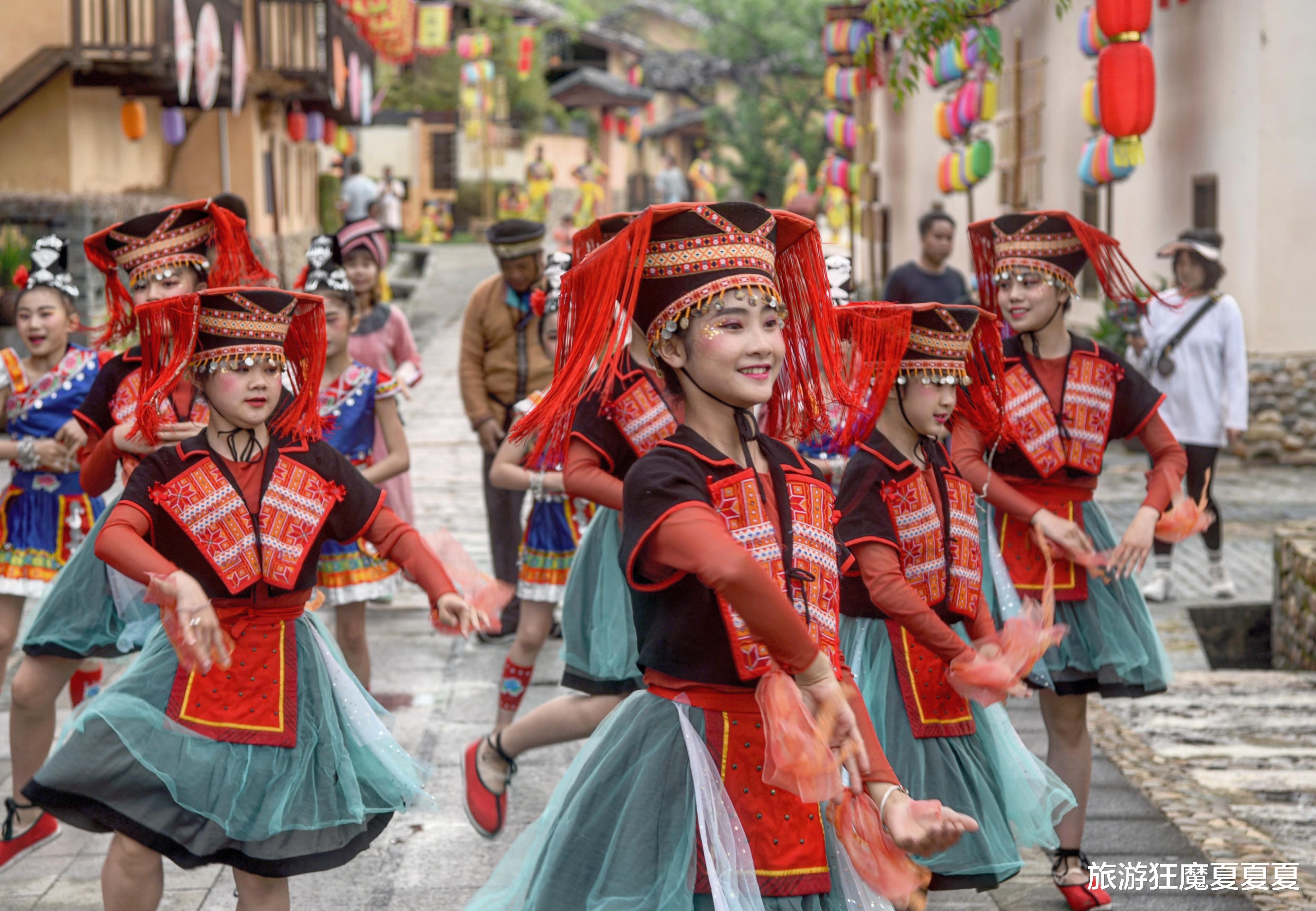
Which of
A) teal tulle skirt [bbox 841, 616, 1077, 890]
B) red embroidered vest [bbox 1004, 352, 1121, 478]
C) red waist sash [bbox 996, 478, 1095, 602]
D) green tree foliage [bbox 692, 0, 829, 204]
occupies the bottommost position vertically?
teal tulle skirt [bbox 841, 616, 1077, 890]

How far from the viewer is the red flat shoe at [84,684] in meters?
5.38

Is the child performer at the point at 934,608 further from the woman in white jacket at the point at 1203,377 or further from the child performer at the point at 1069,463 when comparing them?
the woman in white jacket at the point at 1203,377

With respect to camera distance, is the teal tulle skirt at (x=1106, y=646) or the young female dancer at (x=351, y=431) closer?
the teal tulle skirt at (x=1106, y=646)

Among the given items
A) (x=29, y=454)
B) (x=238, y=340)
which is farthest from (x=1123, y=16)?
(x=238, y=340)

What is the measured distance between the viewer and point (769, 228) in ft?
9.27

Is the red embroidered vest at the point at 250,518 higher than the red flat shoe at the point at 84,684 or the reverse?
higher

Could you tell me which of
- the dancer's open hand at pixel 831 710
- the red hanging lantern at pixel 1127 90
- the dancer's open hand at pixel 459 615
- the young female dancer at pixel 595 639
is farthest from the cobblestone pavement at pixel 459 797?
the red hanging lantern at pixel 1127 90

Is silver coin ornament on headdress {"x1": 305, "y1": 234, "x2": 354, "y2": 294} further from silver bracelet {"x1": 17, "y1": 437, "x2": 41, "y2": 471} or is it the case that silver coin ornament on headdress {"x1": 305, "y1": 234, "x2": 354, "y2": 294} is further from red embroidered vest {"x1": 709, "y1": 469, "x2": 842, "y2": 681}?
red embroidered vest {"x1": 709, "y1": 469, "x2": 842, "y2": 681}

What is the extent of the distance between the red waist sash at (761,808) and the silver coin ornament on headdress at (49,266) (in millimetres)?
3394

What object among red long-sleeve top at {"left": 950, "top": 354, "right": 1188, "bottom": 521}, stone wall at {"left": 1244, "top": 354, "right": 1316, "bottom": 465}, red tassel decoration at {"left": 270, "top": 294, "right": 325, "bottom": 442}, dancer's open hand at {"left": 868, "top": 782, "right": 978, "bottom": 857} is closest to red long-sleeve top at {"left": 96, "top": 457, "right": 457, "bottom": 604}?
red tassel decoration at {"left": 270, "top": 294, "right": 325, "bottom": 442}

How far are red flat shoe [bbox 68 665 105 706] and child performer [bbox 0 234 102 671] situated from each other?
0.37 m

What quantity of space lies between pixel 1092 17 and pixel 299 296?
32.8ft

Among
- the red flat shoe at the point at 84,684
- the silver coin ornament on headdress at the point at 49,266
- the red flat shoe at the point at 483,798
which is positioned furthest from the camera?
the red flat shoe at the point at 84,684

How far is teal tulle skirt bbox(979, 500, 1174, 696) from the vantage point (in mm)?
4336
